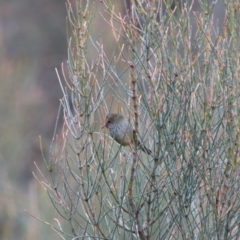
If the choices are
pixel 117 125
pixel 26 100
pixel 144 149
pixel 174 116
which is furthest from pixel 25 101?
pixel 174 116

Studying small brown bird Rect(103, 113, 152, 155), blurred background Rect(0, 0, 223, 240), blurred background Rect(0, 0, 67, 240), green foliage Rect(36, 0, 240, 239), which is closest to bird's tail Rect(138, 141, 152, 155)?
green foliage Rect(36, 0, 240, 239)

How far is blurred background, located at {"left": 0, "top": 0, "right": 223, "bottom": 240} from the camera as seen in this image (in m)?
11.1

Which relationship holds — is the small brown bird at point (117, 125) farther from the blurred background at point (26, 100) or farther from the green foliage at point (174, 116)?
the blurred background at point (26, 100)

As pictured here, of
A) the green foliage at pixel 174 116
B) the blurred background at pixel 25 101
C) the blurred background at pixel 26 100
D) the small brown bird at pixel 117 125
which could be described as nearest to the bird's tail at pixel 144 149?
the green foliage at pixel 174 116

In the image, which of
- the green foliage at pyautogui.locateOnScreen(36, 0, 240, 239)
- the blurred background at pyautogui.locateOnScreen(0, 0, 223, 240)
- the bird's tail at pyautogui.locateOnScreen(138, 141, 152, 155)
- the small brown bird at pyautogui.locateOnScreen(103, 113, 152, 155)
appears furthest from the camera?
the blurred background at pyautogui.locateOnScreen(0, 0, 223, 240)

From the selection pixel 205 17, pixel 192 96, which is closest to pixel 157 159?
pixel 192 96

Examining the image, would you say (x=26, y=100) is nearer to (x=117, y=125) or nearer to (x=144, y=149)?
(x=117, y=125)

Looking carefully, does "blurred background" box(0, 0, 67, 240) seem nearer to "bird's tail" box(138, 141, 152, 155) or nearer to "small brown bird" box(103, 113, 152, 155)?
"small brown bird" box(103, 113, 152, 155)

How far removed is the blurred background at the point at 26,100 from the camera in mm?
11133

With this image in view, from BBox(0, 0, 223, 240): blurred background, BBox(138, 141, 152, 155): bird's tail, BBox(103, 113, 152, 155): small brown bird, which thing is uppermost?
BBox(0, 0, 223, 240): blurred background

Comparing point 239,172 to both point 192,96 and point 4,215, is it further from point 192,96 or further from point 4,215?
point 4,215

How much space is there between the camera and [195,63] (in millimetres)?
3682

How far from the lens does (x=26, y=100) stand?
516 inches

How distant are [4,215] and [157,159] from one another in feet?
27.3
